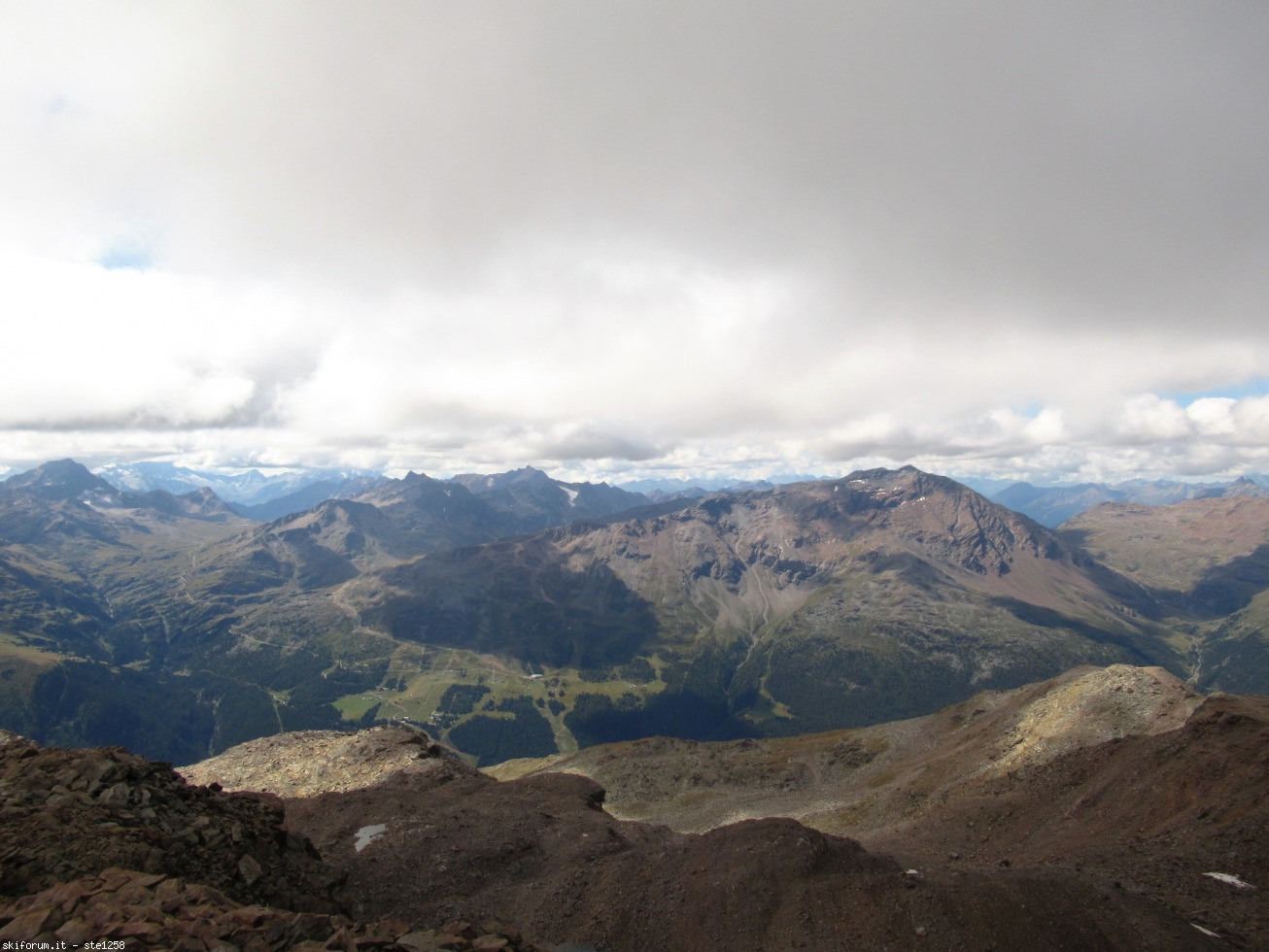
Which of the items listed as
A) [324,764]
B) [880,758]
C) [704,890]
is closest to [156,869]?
[704,890]

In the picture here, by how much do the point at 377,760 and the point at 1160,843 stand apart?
7122cm

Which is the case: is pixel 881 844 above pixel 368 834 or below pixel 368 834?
below

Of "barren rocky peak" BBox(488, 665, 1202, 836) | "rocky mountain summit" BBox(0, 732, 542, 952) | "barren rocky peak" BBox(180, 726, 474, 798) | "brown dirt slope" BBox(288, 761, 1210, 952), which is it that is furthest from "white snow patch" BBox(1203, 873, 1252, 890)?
"barren rocky peak" BBox(180, 726, 474, 798)

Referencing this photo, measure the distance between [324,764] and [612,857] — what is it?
40710mm

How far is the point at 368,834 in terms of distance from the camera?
46531 millimetres

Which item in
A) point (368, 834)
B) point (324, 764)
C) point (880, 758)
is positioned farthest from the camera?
point (880, 758)

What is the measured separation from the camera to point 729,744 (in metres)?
126

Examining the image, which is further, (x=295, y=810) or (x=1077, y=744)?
(x=1077, y=744)

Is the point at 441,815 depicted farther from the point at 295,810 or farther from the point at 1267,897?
the point at 1267,897

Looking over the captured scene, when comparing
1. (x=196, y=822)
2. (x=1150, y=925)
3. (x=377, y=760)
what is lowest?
(x=377, y=760)

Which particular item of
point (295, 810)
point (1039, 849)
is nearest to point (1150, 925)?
point (1039, 849)

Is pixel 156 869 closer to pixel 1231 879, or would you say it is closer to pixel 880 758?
pixel 1231 879

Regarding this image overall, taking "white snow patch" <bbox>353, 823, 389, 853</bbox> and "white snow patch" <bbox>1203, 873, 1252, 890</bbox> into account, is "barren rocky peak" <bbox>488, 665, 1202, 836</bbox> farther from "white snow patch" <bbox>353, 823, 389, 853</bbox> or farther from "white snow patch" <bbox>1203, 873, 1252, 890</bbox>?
"white snow patch" <bbox>353, 823, 389, 853</bbox>

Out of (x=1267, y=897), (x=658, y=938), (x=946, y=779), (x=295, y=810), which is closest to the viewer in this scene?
(x=1267, y=897)
